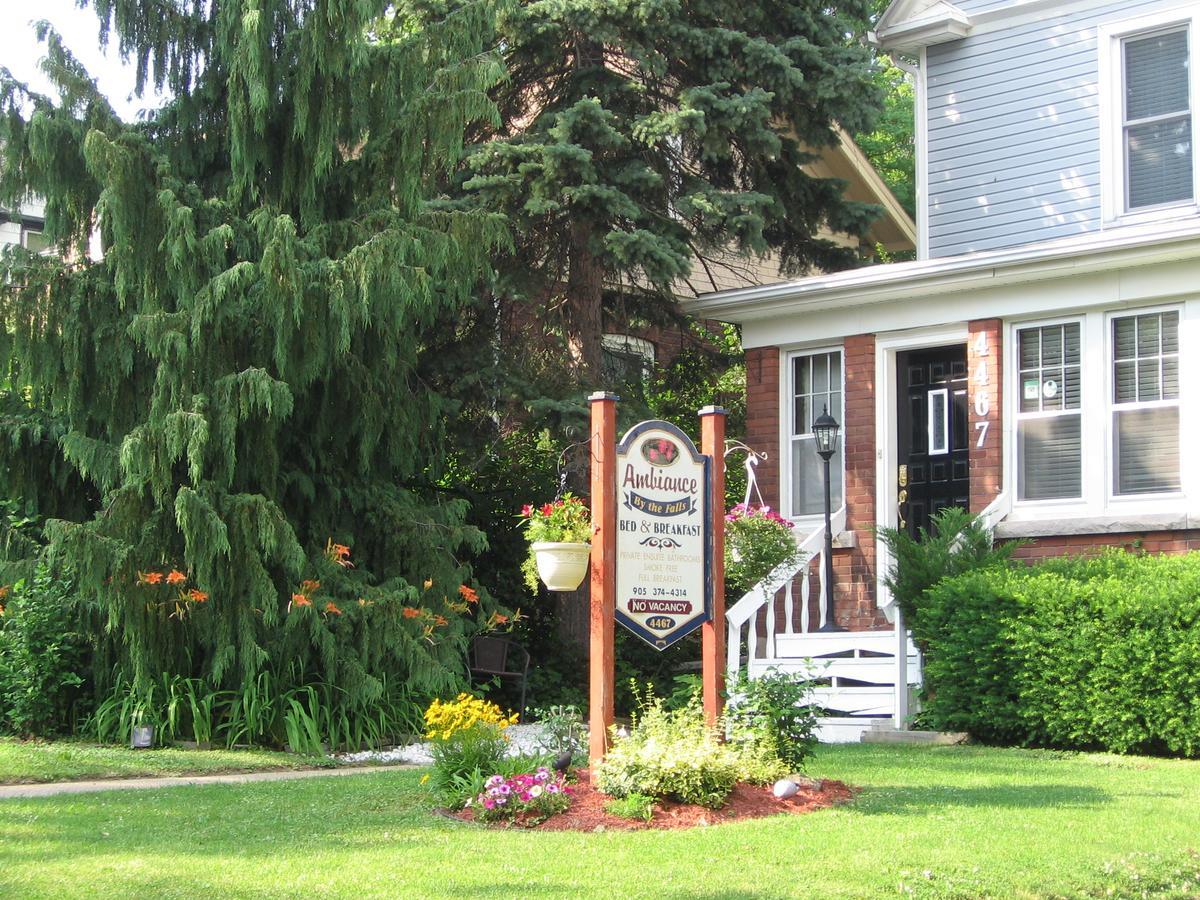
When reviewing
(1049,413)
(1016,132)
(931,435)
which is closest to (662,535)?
(1049,413)

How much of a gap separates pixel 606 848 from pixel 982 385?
8.17 meters

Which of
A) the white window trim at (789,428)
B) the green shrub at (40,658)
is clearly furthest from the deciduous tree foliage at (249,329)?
the white window trim at (789,428)

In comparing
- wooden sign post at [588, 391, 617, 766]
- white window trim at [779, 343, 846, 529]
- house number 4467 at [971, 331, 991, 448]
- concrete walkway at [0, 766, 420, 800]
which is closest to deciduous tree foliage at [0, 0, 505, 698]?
concrete walkway at [0, 766, 420, 800]

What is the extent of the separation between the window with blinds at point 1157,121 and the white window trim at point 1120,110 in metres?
0.06

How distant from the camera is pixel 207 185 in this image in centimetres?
1315

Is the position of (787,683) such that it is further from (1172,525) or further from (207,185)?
(207,185)

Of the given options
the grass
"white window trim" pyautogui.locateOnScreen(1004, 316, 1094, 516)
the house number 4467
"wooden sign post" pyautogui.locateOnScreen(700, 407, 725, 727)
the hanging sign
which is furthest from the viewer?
the house number 4467

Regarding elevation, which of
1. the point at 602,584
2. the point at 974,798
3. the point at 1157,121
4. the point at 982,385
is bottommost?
the point at 974,798

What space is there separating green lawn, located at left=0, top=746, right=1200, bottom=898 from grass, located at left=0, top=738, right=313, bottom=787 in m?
1.22

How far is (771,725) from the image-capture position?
8367mm

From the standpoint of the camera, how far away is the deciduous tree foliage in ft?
37.8

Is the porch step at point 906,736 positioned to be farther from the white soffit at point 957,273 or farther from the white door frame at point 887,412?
the white soffit at point 957,273

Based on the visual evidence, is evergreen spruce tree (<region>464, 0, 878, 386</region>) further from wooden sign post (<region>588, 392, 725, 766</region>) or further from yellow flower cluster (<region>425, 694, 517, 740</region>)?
yellow flower cluster (<region>425, 694, 517, 740</region>)

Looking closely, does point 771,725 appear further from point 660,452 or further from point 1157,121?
point 1157,121
